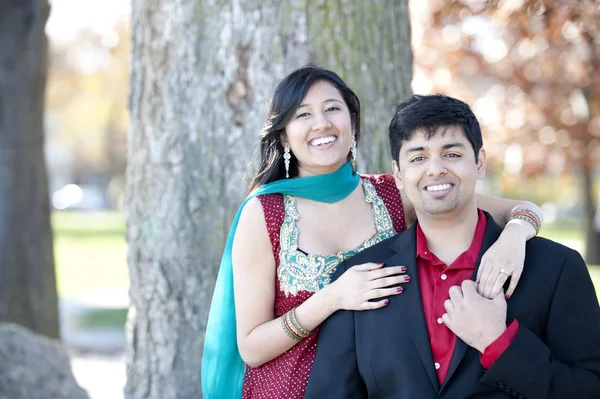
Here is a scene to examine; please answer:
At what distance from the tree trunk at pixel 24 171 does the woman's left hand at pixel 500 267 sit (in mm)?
6269

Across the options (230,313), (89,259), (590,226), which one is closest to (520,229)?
(230,313)

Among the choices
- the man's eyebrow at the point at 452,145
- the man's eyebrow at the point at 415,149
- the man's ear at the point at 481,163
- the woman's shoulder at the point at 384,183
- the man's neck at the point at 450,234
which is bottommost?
the man's neck at the point at 450,234

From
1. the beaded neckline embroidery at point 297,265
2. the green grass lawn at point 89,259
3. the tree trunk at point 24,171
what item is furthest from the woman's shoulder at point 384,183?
the green grass lawn at point 89,259

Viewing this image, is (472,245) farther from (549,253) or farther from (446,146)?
(446,146)

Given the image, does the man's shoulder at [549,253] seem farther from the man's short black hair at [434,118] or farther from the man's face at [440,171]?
the man's short black hair at [434,118]

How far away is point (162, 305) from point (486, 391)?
6.74 feet

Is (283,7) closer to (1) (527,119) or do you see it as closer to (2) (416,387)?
(2) (416,387)

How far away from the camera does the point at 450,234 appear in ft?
9.71

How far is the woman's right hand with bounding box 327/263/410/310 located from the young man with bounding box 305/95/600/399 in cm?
4

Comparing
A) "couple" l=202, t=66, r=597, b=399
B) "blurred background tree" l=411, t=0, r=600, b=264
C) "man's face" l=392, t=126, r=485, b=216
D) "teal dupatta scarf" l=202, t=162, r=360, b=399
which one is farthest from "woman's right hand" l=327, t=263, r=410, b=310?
"blurred background tree" l=411, t=0, r=600, b=264

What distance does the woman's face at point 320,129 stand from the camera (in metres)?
3.25

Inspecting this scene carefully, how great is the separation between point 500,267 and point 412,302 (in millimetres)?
335

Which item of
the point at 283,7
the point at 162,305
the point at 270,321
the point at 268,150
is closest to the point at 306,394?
the point at 270,321

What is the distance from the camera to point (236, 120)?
4.13 meters
